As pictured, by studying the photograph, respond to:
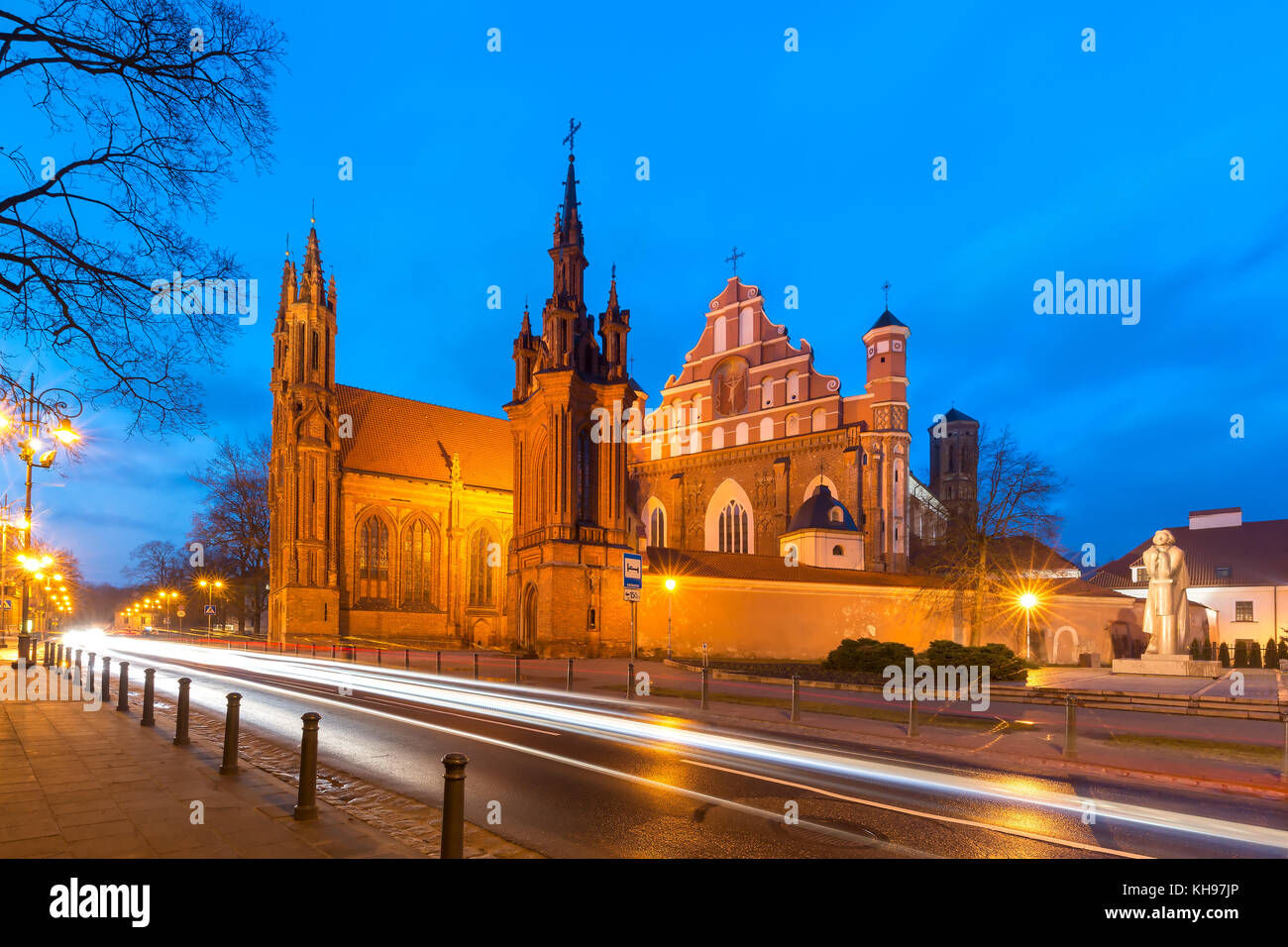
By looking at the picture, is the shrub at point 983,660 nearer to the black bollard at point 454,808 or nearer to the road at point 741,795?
the road at point 741,795

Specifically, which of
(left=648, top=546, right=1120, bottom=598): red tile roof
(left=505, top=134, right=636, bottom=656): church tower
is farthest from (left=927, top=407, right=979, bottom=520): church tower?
(left=505, top=134, right=636, bottom=656): church tower

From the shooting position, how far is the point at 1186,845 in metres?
6.80

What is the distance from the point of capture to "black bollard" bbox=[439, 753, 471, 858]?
203 inches

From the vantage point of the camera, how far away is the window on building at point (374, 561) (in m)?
48.8

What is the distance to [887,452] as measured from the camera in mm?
48562

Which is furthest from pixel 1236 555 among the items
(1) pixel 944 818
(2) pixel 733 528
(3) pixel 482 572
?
(1) pixel 944 818

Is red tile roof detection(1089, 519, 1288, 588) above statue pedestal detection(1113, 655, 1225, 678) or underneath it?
above

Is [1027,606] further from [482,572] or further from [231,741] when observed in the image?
[482,572]

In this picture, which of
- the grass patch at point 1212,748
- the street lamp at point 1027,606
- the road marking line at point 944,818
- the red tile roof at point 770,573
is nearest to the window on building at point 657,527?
the red tile roof at point 770,573

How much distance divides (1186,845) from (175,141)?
1310cm

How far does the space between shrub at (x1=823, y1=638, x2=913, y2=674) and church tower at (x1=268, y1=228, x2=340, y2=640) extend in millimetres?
31544

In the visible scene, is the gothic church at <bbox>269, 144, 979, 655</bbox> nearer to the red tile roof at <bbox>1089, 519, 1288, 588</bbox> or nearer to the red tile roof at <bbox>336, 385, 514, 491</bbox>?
the red tile roof at <bbox>336, 385, 514, 491</bbox>

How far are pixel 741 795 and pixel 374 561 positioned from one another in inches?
1762

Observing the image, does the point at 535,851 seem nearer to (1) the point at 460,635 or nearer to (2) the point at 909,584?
(2) the point at 909,584
